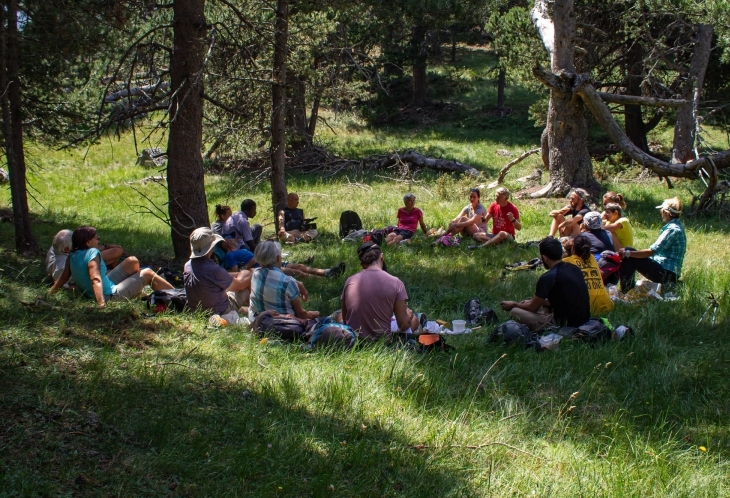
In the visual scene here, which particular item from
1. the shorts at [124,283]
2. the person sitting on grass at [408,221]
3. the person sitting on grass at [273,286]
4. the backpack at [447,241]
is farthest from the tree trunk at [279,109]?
the person sitting on grass at [273,286]

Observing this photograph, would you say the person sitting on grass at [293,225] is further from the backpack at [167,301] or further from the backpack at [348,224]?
the backpack at [167,301]

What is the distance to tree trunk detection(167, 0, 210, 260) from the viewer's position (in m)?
8.17

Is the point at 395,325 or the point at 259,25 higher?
the point at 259,25

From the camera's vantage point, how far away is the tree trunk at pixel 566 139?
15211mm

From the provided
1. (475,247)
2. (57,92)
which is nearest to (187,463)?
(475,247)

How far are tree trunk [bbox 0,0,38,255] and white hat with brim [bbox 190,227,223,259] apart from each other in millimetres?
5123

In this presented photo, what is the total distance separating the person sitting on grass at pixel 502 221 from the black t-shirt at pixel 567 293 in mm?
4759

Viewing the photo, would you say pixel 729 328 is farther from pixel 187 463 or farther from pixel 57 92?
pixel 57 92

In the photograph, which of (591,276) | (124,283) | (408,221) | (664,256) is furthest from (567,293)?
(408,221)

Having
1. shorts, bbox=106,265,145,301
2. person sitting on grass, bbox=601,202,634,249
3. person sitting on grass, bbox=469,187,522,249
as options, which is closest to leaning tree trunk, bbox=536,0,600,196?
person sitting on grass, bbox=469,187,522,249

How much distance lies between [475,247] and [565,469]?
7064 mm

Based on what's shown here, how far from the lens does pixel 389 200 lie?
52.3 ft

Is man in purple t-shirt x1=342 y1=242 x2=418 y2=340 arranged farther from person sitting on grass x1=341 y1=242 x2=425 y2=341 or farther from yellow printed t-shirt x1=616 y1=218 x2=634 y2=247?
yellow printed t-shirt x1=616 y1=218 x2=634 y2=247

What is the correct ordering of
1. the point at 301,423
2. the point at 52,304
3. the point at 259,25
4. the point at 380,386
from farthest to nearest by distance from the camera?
1. the point at 259,25
2. the point at 52,304
3. the point at 380,386
4. the point at 301,423
